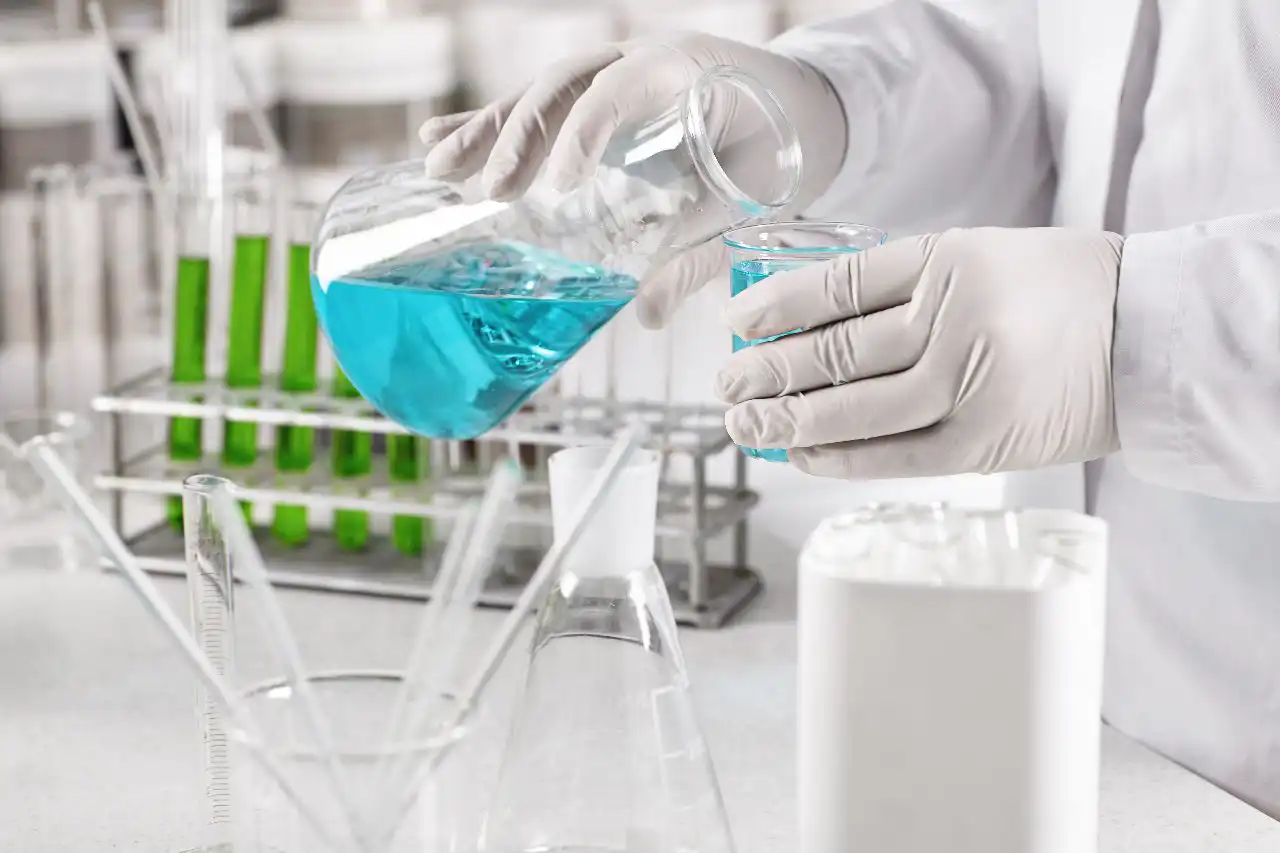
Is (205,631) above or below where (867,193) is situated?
below

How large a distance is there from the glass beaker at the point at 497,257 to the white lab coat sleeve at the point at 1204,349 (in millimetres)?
231

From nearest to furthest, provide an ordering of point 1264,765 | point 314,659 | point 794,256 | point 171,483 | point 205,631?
point 205,631
point 794,256
point 1264,765
point 314,659
point 171,483

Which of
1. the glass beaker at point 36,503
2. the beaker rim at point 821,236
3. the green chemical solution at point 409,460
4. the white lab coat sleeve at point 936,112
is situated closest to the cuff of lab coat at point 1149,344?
the beaker rim at point 821,236

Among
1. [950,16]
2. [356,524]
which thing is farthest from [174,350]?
[950,16]

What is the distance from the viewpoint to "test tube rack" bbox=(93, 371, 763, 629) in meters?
1.43

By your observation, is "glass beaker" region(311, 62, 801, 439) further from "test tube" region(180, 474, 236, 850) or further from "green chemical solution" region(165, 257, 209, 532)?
"green chemical solution" region(165, 257, 209, 532)

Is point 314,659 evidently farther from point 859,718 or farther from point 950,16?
point 950,16

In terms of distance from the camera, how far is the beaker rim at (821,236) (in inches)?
35.4

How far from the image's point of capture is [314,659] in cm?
136

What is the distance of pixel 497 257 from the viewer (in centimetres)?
91

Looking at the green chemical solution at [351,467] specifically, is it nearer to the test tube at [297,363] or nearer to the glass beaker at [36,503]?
the test tube at [297,363]

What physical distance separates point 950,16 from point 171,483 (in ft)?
2.87

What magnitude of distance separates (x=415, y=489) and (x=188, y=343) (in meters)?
0.30

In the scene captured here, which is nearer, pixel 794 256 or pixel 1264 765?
pixel 794 256
